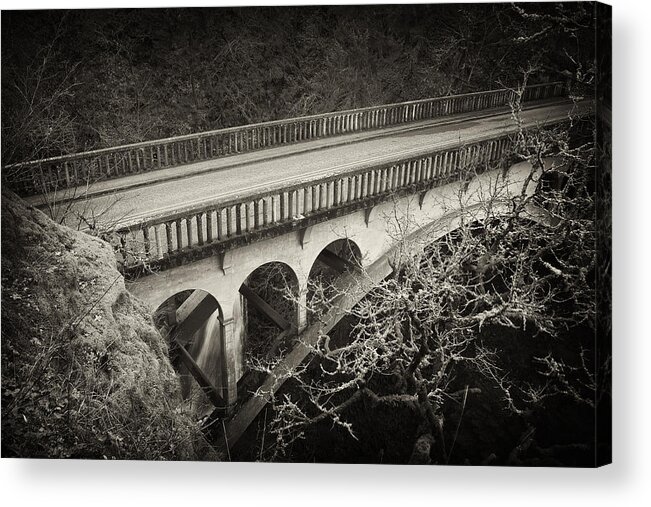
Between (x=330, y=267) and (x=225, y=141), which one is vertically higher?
(x=225, y=141)

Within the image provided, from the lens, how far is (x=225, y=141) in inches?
174

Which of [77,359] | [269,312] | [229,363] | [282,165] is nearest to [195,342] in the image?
[229,363]

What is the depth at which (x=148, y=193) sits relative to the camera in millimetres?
4285

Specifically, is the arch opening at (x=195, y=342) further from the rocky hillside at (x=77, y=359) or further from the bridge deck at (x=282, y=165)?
the bridge deck at (x=282, y=165)

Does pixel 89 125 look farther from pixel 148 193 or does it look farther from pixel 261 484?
pixel 261 484

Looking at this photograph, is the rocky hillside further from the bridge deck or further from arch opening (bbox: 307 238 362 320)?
arch opening (bbox: 307 238 362 320)

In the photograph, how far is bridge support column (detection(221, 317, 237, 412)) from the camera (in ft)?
14.9

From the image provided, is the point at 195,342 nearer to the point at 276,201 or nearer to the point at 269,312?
the point at 269,312

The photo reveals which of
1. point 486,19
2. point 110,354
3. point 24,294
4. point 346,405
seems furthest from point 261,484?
point 486,19

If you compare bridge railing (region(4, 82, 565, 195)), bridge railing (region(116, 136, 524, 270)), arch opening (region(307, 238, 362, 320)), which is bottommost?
arch opening (region(307, 238, 362, 320))

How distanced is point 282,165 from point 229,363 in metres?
1.49

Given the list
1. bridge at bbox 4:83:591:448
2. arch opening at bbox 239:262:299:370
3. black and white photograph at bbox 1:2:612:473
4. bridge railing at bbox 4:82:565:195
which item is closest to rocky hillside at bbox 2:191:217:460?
black and white photograph at bbox 1:2:612:473

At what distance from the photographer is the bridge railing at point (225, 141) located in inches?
169

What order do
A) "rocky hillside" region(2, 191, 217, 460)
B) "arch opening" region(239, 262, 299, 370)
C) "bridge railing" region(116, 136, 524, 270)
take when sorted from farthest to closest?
"arch opening" region(239, 262, 299, 370) → "rocky hillside" region(2, 191, 217, 460) → "bridge railing" region(116, 136, 524, 270)
